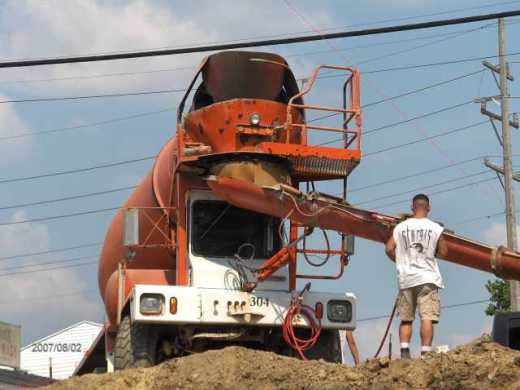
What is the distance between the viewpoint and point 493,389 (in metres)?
7.43

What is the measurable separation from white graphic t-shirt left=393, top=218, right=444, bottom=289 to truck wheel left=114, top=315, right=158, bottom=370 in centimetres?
358

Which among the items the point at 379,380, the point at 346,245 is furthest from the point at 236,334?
the point at 379,380

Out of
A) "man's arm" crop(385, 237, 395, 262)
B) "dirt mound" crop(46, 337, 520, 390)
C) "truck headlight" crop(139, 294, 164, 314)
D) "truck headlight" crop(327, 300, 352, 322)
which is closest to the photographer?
"dirt mound" crop(46, 337, 520, 390)

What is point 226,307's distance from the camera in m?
12.9

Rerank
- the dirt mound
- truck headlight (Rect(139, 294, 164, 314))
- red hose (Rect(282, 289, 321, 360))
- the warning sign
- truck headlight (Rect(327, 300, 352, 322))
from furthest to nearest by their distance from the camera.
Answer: the warning sign < truck headlight (Rect(327, 300, 352, 322)) < red hose (Rect(282, 289, 321, 360)) < truck headlight (Rect(139, 294, 164, 314)) < the dirt mound

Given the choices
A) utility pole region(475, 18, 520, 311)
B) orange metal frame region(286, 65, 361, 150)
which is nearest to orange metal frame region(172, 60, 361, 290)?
orange metal frame region(286, 65, 361, 150)

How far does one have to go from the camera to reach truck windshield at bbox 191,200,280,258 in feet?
44.7

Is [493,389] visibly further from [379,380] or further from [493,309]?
[493,309]

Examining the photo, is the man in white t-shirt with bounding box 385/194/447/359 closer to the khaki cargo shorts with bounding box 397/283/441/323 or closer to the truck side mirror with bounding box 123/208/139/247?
the khaki cargo shorts with bounding box 397/283/441/323

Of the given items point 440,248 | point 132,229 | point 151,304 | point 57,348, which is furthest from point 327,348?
point 57,348

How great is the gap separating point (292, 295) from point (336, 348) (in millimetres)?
911

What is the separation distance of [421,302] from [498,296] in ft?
68.6

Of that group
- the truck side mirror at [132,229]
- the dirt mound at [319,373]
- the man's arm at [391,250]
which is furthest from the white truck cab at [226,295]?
the man's arm at [391,250]
